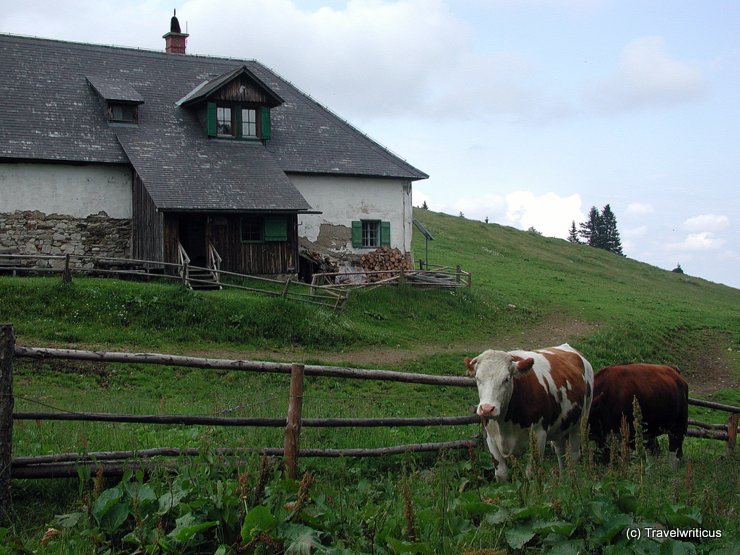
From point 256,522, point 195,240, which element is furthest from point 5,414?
point 195,240

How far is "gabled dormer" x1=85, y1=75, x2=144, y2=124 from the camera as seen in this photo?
27.5m

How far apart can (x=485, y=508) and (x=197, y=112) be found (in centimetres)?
2500

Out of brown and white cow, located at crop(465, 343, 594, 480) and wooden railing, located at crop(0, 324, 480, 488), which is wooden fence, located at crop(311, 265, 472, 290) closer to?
brown and white cow, located at crop(465, 343, 594, 480)

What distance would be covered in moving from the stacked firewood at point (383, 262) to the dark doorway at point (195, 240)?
5.74m

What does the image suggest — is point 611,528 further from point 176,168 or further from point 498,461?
point 176,168

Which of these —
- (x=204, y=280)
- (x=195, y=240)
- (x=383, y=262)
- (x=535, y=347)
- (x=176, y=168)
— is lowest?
(x=535, y=347)

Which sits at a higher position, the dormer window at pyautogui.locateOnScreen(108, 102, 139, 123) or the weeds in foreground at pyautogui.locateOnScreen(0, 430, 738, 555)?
the dormer window at pyautogui.locateOnScreen(108, 102, 139, 123)

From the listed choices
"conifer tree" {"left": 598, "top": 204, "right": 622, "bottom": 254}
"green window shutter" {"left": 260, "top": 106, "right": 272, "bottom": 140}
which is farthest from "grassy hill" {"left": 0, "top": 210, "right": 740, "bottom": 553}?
"conifer tree" {"left": 598, "top": 204, "right": 622, "bottom": 254}

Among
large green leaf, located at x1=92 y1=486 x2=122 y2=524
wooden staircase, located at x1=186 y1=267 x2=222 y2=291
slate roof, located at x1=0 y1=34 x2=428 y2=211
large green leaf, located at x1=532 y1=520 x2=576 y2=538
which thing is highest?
slate roof, located at x1=0 y1=34 x2=428 y2=211

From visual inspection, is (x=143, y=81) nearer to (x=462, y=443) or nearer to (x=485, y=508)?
(x=462, y=443)

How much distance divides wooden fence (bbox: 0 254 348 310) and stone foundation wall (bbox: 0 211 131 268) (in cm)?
34

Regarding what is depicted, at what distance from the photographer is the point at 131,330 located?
20.0m

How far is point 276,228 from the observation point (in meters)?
27.6

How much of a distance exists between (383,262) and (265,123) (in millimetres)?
6451
